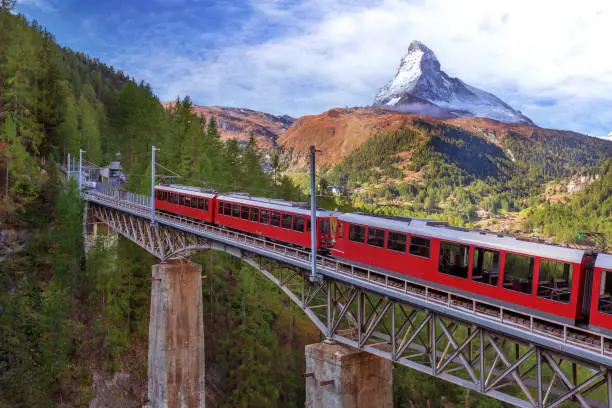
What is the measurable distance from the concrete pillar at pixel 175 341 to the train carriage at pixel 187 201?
3682 mm

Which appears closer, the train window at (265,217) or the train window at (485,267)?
the train window at (485,267)

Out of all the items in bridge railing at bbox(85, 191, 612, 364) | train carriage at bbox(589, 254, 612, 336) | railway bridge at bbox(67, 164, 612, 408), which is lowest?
railway bridge at bbox(67, 164, 612, 408)

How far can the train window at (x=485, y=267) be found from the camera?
47.8ft

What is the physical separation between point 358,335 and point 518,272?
257 inches

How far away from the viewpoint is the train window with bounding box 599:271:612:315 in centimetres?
1184

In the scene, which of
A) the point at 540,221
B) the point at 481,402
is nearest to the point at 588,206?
the point at 540,221

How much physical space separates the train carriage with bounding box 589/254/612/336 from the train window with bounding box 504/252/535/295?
1634mm

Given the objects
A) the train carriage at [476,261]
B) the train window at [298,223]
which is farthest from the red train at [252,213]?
the train carriage at [476,261]

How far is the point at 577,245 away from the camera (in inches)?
607

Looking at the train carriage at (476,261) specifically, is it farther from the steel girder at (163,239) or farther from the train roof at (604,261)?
the steel girder at (163,239)

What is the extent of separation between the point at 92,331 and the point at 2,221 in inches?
460

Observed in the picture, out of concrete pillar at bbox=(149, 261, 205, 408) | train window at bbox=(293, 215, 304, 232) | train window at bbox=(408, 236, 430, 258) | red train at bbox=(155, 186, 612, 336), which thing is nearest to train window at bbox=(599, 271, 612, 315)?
red train at bbox=(155, 186, 612, 336)

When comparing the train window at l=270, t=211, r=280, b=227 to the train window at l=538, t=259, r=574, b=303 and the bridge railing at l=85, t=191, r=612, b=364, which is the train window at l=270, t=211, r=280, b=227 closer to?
the bridge railing at l=85, t=191, r=612, b=364

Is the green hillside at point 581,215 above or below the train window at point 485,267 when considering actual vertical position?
below
